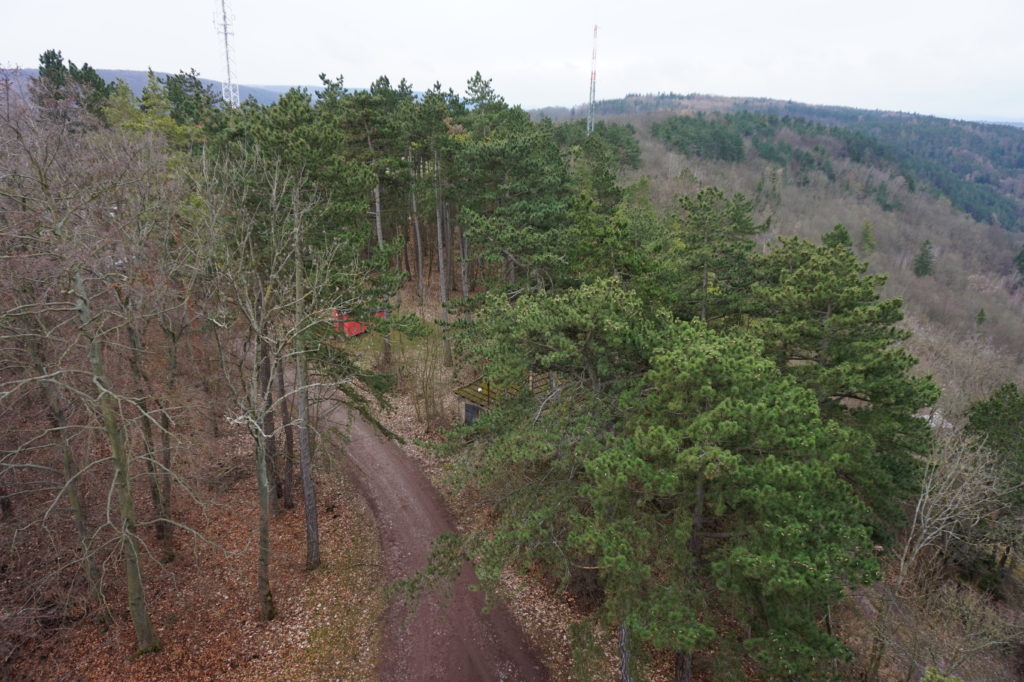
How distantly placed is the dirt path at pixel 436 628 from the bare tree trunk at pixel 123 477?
5032mm

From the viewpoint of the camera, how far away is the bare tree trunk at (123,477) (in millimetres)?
9055

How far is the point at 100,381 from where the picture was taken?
925 cm

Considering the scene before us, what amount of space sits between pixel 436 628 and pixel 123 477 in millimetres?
7485

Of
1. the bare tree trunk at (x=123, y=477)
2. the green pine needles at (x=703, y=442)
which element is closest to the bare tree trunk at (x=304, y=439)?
the bare tree trunk at (x=123, y=477)

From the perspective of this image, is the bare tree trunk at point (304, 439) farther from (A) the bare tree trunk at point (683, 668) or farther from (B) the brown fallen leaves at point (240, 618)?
(A) the bare tree trunk at point (683, 668)

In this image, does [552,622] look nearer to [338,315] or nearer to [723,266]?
[338,315]

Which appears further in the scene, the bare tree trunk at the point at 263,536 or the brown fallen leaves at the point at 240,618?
the bare tree trunk at the point at 263,536

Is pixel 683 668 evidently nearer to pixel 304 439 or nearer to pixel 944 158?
pixel 304 439

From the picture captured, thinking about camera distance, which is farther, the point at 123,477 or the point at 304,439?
the point at 304,439

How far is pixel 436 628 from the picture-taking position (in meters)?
12.3

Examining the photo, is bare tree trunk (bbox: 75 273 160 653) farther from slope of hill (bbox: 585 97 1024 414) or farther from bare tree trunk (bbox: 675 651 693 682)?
slope of hill (bbox: 585 97 1024 414)

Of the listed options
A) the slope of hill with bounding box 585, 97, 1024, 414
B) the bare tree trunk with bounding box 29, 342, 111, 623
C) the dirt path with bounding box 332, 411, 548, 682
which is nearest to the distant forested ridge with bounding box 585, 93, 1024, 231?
the slope of hill with bounding box 585, 97, 1024, 414

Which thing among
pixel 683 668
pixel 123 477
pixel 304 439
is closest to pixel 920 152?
pixel 683 668

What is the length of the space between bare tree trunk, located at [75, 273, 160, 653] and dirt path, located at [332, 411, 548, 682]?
5.03 meters
